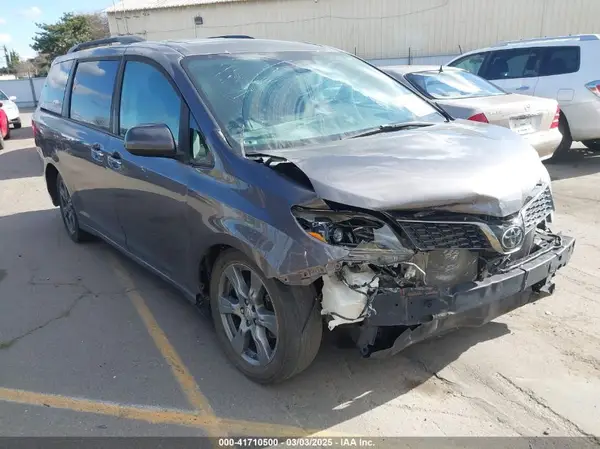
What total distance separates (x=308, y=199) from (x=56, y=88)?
4334mm

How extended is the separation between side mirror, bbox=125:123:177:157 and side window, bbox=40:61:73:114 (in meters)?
2.68

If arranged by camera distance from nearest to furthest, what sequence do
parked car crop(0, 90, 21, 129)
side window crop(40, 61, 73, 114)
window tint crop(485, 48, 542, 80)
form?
1. side window crop(40, 61, 73, 114)
2. window tint crop(485, 48, 542, 80)
3. parked car crop(0, 90, 21, 129)

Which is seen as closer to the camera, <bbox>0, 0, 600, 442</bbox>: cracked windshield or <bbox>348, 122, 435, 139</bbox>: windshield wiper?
<bbox>0, 0, 600, 442</bbox>: cracked windshield

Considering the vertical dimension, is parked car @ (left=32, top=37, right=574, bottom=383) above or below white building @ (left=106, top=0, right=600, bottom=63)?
below

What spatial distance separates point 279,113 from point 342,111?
485 mm

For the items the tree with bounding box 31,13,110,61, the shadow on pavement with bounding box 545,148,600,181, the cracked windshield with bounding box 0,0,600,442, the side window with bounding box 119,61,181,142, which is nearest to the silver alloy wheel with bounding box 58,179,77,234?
the cracked windshield with bounding box 0,0,600,442

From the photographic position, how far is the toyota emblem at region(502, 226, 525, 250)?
271cm

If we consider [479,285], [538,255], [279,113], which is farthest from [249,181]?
[538,255]

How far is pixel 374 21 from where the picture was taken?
88.2ft

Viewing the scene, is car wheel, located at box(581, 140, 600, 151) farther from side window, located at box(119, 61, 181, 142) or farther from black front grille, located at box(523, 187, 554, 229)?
side window, located at box(119, 61, 181, 142)

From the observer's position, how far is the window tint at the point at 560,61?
8.58 metres

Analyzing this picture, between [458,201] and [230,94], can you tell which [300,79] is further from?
[458,201]

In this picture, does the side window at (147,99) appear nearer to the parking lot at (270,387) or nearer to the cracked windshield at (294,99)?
the cracked windshield at (294,99)

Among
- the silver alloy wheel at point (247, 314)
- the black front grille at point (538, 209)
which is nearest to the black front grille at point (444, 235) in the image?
A: the black front grille at point (538, 209)
